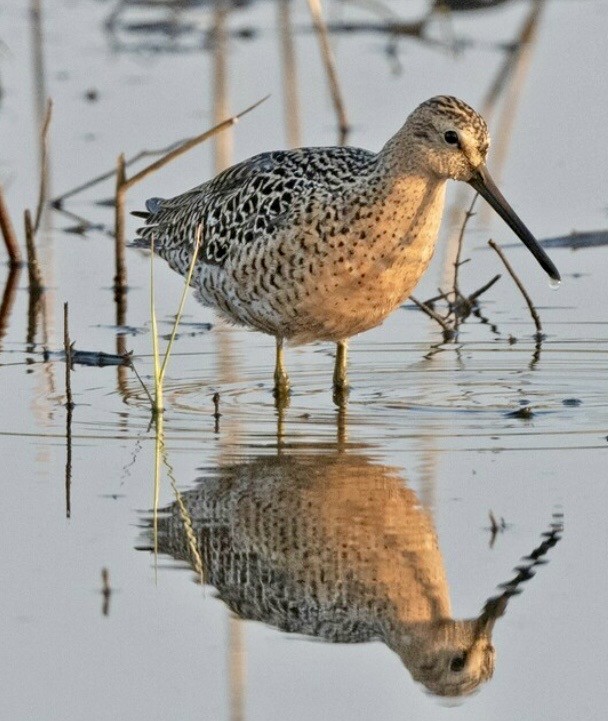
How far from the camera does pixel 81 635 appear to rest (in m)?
6.39

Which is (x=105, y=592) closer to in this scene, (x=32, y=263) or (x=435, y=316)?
(x=435, y=316)

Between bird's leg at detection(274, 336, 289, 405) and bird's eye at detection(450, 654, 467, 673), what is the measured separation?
337 centimetres

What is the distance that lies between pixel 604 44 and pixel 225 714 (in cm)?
1299

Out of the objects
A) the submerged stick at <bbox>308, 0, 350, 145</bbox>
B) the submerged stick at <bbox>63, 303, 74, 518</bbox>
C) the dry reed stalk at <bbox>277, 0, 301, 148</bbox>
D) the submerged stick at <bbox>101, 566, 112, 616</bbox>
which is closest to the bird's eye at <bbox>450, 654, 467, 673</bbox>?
the submerged stick at <bbox>101, 566, 112, 616</bbox>

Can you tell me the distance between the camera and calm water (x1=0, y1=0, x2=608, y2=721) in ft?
21.2

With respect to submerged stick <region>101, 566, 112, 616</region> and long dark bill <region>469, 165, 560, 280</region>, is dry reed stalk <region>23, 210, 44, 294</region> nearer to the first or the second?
long dark bill <region>469, 165, 560, 280</region>

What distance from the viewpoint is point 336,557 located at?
701cm

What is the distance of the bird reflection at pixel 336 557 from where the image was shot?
253 inches

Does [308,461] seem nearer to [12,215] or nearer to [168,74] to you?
[12,215]

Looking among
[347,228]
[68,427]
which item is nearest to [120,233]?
[347,228]

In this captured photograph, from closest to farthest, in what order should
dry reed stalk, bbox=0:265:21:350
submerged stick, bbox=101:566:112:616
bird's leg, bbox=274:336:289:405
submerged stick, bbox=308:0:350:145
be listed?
submerged stick, bbox=101:566:112:616 < bird's leg, bbox=274:336:289:405 < dry reed stalk, bbox=0:265:21:350 < submerged stick, bbox=308:0:350:145

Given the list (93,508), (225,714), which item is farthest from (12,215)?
(225,714)

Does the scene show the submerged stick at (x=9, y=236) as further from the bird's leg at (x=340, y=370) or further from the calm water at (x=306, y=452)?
the bird's leg at (x=340, y=370)

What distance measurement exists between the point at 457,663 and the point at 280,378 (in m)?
3.53
